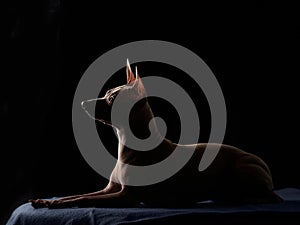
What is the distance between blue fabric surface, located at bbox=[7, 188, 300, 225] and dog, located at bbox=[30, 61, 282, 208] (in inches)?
3.5

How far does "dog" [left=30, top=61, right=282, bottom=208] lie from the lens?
157cm

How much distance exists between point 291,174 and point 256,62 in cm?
55

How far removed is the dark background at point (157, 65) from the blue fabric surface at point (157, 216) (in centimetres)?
79

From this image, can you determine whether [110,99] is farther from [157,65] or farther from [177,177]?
[157,65]

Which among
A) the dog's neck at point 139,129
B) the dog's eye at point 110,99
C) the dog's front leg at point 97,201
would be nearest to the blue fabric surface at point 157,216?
the dog's front leg at point 97,201

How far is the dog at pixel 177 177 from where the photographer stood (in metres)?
1.57

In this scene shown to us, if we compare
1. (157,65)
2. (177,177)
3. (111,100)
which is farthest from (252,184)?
(157,65)

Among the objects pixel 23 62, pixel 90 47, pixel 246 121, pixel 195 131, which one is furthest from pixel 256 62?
pixel 23 62

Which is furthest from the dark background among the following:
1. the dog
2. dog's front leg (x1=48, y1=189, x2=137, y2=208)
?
dog's front leg (x1=48, y1=189, x2=137, y2=208)

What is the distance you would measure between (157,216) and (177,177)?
264mm

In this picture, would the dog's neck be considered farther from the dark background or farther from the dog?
the dark background

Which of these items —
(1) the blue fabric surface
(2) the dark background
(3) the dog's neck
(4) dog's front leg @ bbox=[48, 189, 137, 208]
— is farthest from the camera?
(2) the dark background

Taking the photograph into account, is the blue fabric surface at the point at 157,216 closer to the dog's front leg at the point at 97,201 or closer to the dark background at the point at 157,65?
the dog's front leg at the point at 97,201

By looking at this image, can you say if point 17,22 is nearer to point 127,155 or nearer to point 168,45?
point 168,45
